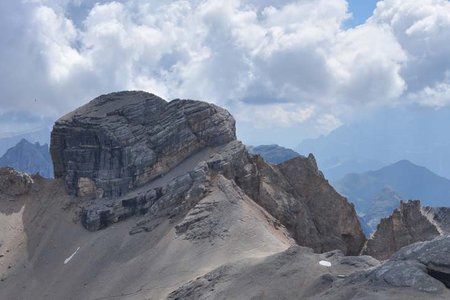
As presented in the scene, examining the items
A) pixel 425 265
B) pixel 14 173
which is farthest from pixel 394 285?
pixel 14 173

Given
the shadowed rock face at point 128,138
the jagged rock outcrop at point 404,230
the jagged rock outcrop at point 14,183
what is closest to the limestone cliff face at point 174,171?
the shadowed rock face at point 128,138

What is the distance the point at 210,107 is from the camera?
357 ft

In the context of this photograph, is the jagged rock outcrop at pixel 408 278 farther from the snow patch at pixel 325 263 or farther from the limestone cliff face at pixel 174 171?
the limestone cliff face at pixel 174 171

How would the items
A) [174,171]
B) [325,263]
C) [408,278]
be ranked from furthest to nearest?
1. [174,171]
2. [325,263]
3. [408,278]

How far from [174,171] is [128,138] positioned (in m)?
12.4

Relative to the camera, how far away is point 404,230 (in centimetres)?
9719

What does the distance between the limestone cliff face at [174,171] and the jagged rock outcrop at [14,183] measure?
276 inches

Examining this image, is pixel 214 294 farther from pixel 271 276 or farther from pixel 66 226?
pixel 66 226

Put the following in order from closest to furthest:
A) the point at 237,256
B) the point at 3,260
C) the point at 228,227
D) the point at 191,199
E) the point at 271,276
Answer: the point at 271,276, the point at 237,256, the point at 228,227, the point at 191,199, the point at 3,260

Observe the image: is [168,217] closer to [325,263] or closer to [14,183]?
[325,263]

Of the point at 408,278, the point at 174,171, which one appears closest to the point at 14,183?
the point at 174,171

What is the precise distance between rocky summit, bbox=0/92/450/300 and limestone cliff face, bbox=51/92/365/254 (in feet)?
0.73

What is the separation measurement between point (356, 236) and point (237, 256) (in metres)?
33.5

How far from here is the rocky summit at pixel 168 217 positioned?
216 ft
